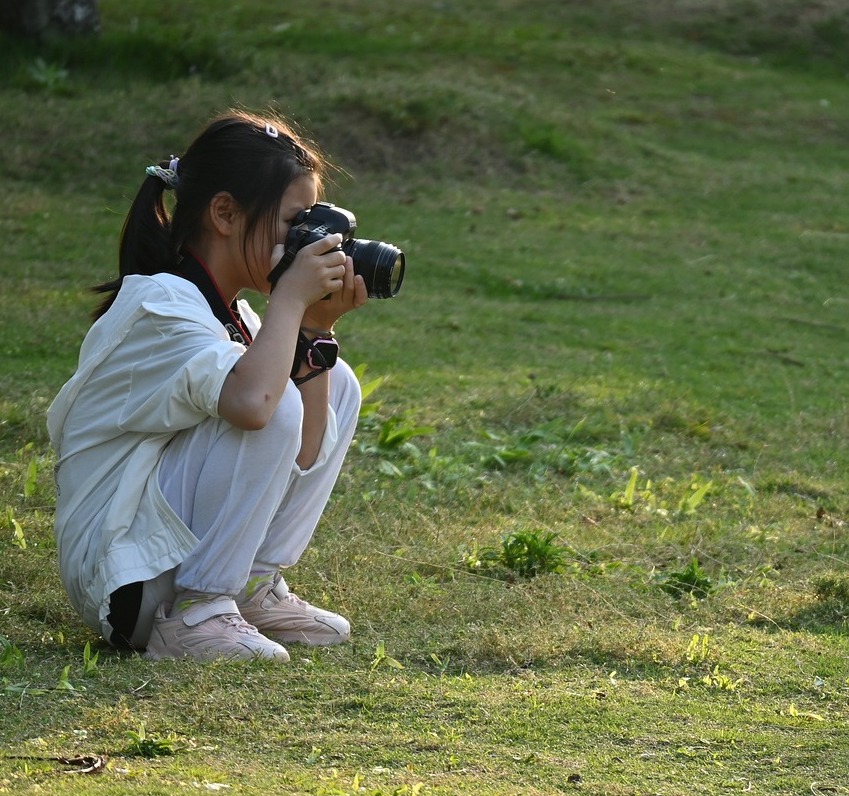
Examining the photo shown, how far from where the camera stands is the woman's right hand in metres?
2.90

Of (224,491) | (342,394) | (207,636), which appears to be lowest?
(207,636)

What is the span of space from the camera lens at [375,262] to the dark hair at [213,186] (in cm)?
20

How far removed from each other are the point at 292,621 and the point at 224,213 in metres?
0.94

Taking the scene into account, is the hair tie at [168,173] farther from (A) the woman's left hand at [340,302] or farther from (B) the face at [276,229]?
(A) the woman's left hand at [340,302]

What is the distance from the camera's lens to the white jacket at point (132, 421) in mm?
2812

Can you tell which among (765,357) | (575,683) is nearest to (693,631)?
(575,683)

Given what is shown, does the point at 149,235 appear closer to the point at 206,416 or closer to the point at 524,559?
the point at 206,416

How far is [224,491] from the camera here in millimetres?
2865

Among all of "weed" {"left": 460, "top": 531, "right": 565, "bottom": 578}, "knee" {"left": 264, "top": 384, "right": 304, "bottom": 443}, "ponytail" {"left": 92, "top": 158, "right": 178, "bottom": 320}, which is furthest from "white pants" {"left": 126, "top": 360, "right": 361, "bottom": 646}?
"weed" {"left": 460, "top": 531, "right": 565, "bottom": 578}

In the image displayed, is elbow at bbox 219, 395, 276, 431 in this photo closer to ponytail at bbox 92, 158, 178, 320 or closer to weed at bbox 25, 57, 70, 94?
ponytail at bbox 92, 158, 178, 320

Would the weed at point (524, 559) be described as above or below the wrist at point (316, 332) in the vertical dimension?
below

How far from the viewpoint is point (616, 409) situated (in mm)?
5371

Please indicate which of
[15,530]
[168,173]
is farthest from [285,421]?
[15,530]

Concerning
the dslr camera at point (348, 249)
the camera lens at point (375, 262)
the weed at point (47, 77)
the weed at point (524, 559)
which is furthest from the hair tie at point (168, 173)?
the weed at point (47, 77)
